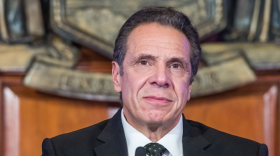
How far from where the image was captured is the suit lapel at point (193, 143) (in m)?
1.21

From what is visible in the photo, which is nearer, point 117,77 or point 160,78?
point 160,78

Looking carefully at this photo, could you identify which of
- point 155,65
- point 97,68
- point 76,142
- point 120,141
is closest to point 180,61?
point 155,65

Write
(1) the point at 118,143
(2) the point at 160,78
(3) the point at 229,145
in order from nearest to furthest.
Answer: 1. (2) the point at 160,78
2. (1) the point at 118,143
3. (3) the point at 229,145

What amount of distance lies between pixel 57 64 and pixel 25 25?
10.7 inches

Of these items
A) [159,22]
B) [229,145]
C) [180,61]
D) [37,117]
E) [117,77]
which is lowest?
[37,117]

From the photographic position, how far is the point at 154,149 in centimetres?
115

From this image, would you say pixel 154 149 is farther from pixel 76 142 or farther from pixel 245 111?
pixel 245 111

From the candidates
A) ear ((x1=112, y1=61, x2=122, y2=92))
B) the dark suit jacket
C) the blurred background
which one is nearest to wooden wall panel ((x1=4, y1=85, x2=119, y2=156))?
the blurred background

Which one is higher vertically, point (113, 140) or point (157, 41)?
point (157, 41)

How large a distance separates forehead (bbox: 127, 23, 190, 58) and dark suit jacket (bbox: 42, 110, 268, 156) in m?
0.29

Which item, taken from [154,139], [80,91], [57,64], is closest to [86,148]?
[154,139]

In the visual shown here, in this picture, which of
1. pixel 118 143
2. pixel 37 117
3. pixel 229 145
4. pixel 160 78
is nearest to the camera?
pixel 160 78

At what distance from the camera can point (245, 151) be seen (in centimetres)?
128

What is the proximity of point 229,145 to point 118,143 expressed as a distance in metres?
0.44
